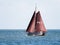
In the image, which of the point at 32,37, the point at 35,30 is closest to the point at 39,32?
the point at 35,30

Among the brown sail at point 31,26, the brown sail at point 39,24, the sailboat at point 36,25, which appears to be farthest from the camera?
the brown sail at point 39,24

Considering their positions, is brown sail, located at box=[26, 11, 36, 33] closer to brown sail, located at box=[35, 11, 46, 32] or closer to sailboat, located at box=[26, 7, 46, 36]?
sailboat, located at box=[26, 7, 46, 36]

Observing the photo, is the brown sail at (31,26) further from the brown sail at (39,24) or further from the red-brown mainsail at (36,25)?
the brown sail at (39,24)

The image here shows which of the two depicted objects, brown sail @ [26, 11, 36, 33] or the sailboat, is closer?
brown sail @ [26, 11, 36, 33]

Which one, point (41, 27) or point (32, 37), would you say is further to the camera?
point (32, 37)

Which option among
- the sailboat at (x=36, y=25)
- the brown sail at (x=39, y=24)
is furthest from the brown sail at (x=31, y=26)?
the brown sail at (x=39, y=24)

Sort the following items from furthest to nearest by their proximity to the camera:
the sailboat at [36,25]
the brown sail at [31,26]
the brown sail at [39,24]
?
the brown sail at [39,24], the sailboat at [36,25], the brown sail at [31,26]

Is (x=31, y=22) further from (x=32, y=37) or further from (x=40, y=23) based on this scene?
(x=32, y=37)

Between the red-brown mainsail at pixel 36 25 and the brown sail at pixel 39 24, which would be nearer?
the red-brown mainsail at pixel 36 25

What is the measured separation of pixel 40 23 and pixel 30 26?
300 cm

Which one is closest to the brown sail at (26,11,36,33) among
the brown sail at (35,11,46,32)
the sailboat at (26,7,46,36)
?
the sailboat at (26,7,46,36)

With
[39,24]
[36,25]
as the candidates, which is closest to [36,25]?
[36,25]

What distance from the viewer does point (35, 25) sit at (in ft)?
289

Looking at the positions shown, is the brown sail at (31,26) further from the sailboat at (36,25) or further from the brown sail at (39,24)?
the brown sail at (39,24)
